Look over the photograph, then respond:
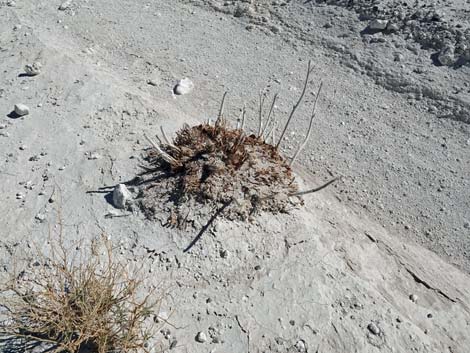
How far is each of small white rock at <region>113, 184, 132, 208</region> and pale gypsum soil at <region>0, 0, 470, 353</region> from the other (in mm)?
92

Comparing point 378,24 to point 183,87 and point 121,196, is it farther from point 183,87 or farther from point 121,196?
point 121,196

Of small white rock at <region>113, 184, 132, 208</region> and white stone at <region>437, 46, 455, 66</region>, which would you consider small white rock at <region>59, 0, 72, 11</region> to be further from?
white stone at <region>437, 46, 455, 66</region>

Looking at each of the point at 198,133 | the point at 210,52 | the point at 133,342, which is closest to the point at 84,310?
the point at 133,342

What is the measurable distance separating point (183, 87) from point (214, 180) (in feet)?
7.41

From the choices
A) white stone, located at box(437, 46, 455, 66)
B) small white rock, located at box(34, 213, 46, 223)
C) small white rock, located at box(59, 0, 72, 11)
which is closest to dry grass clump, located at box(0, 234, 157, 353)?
small white rock, located at box(34, 213, 46, 223)

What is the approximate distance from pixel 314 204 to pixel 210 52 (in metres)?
2.96

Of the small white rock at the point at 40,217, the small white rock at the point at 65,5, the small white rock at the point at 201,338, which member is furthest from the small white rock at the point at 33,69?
the small white rock at the point at 201,338

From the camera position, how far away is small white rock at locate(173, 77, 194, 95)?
5.70m

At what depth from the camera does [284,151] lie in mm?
5062

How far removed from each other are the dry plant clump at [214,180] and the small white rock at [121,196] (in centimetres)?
13

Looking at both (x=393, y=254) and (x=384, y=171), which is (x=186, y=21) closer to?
(x=384, y=171)

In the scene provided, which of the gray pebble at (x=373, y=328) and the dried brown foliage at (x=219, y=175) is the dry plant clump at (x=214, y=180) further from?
the gray pebble at (x=373, y=328)

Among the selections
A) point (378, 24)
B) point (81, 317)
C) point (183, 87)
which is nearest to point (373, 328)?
point (81, 317)

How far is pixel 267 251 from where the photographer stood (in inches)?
148
